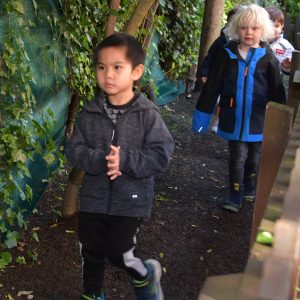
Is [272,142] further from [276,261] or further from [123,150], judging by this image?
[276,261]

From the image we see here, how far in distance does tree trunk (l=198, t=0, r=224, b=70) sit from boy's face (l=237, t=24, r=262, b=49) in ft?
14.4

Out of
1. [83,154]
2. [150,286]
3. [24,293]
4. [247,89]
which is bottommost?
[24,293]

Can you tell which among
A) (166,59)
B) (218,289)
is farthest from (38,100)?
(166,59)

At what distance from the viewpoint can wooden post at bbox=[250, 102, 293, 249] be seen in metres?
2.37

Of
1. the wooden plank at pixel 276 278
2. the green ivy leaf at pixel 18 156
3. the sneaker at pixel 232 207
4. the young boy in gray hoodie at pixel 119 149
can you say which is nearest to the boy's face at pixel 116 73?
the young boy in gray hoodie at pixel 119 149

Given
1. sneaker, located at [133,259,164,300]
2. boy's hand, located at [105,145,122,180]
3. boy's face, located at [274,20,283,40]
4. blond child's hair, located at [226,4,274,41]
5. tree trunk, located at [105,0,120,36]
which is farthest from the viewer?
boy's face, located at [274,20,283,40]

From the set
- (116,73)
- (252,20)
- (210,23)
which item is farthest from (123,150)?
(210,23)

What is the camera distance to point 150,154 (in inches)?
108

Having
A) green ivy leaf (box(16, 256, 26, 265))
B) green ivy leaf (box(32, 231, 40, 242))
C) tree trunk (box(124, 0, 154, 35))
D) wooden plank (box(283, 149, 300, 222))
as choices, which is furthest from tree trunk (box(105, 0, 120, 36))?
wooden plank (box(283, 149, 300, 222))

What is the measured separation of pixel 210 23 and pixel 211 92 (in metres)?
4.43

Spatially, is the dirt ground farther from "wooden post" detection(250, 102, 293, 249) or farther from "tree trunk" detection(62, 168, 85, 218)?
"wooden post" detection(250, 102, 293, 249)

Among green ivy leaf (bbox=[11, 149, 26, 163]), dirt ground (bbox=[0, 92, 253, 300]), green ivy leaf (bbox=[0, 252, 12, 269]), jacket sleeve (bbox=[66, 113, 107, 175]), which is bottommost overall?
dirt ground (bbox=[0, 92, 253, 300])

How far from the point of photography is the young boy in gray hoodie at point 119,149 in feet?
9.04

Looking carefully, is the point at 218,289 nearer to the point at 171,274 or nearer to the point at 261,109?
the point at 171,274
